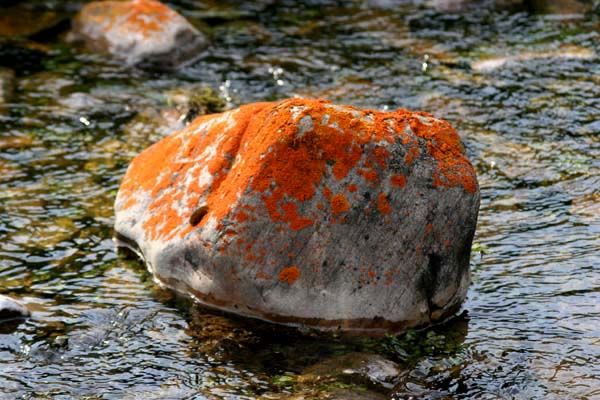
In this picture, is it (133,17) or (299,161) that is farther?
(133,17)

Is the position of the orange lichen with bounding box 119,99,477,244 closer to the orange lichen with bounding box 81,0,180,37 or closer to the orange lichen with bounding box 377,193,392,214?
the orange lichen with bounding box 377,193,392,214

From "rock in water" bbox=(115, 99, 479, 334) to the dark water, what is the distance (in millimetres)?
229

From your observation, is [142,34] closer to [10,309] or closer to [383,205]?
[10,309]

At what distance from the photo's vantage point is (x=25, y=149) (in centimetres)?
1059

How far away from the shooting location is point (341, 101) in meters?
11.6

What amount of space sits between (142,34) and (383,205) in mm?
7230

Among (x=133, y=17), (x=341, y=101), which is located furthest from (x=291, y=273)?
(x=133, y=17)

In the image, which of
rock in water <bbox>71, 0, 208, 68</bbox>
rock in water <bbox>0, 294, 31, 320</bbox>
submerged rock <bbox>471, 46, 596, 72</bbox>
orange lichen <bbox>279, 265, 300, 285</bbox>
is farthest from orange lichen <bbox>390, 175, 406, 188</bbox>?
rock in water <bbox>71, 0, 208, 68</bbox>

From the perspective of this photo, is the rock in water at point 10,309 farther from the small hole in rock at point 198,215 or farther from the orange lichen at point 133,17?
the orange lichen at point 133,17

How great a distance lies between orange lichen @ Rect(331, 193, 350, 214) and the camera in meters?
6.96

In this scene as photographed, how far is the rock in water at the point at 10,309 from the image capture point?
282 inches

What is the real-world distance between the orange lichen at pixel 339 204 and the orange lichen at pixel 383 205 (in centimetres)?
23

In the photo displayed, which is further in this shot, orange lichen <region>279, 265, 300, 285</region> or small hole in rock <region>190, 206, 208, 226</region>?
small hole in rock <region>190, 206, 208, 226</region>

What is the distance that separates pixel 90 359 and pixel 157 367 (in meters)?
0.49
